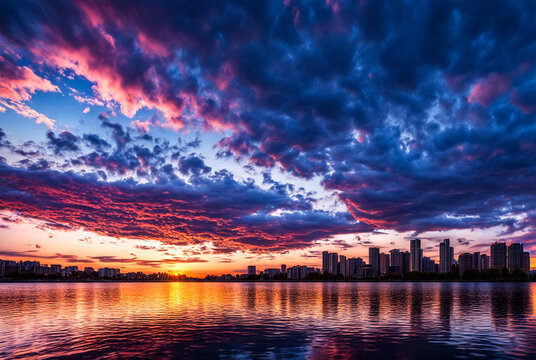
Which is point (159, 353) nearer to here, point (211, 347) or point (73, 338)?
point (211, 347)

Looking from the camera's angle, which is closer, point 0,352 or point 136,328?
point 0,352

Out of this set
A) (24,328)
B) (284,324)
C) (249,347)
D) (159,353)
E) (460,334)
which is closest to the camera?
(159,353)

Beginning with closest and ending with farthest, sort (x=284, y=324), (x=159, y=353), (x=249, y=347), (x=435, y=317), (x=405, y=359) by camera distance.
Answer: (x=405, y=359) → (x=159, y=353) → (x=249, y=347) → (x=284, y=324) → (x=435, y=317)

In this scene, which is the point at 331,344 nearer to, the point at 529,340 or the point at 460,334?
the point at 460,334

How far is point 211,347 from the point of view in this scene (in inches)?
1411

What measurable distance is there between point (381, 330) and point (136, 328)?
33.5 m

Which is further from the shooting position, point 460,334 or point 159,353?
point 460,334

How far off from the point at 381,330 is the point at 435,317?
19.6 meters

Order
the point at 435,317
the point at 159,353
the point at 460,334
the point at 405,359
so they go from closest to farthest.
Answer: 1. the point at 405,359
2. the point at 159,353
3. the point at 460,334
4. the point at 435,317

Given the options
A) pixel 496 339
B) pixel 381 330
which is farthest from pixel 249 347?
pixel 496 339

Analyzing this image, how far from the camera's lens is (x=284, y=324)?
51094 mm

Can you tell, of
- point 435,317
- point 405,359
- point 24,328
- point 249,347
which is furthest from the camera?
point 435,317

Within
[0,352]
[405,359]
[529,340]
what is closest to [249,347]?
[405,359]

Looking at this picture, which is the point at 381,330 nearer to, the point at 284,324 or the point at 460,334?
the point at 460,334
